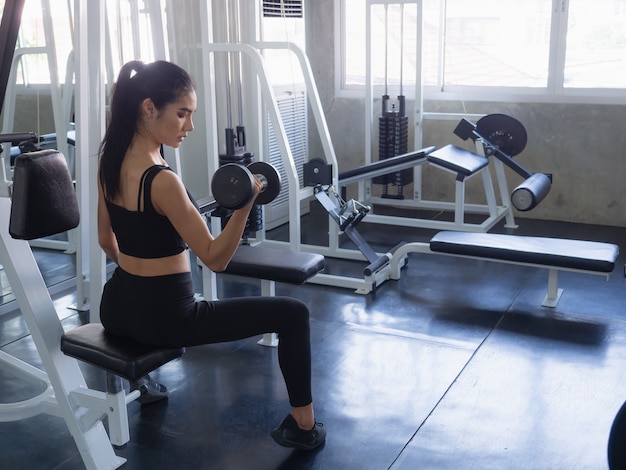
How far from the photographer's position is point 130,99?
6.13ft

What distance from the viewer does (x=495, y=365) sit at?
2791 mm

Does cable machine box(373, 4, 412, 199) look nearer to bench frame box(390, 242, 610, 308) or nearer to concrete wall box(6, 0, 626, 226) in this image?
concrete wall box(6, 0, 626, 226)

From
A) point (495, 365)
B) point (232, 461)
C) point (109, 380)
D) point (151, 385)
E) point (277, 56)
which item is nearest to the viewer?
point (109, 380)

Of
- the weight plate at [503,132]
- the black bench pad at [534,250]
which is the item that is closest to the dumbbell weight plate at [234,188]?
the black bench pad at [534,250]

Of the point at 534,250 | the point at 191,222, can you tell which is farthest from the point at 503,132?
the point at 191,222

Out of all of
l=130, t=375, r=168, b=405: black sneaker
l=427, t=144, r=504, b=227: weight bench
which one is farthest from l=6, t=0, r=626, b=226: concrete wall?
l=130, t=375, r=168, b=405: black sneaker

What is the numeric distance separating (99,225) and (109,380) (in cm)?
45

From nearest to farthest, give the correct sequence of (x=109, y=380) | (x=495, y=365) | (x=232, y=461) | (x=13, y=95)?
(x=109, y=380), (x=232, y=461), (x=495, y=365), (x=13, y=95)

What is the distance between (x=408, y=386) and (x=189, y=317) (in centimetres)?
100

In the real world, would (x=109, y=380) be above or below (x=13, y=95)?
below

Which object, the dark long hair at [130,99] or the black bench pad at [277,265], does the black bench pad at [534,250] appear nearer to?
the black bench pad at [277,265]

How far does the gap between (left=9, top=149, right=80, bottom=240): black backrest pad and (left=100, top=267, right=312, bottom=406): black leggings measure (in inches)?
8.9

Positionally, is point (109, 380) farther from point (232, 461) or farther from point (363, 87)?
point (363, 87)

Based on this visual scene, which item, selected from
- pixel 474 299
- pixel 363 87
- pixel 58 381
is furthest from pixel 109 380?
pixel 363 87
